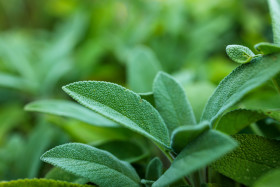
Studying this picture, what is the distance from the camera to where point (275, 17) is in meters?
0.47

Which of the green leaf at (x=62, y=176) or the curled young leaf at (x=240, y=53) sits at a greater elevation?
the curled young leaf at (x=240, y=53)

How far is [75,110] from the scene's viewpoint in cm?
61

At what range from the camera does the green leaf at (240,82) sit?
1.17ft

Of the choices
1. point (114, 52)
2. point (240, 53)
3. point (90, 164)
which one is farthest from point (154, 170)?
point (114, 52)

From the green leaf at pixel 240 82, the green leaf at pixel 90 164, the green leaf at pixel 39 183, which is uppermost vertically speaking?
the green leaf at pixel 240 82

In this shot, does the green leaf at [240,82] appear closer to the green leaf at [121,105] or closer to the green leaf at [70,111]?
the green leaf at [121,105]

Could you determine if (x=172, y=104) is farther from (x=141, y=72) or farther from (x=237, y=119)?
(x=141, y=72)

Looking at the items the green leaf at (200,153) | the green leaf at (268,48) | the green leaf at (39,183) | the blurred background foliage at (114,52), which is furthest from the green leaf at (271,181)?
the blurred background foliage at (114,52)

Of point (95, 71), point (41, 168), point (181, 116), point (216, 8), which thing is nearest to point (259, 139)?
point (181, 116)

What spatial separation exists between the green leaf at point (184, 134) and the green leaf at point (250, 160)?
0.18 feet

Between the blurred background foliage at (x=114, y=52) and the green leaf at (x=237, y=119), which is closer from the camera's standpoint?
the green leaf at (x=237, y=119)

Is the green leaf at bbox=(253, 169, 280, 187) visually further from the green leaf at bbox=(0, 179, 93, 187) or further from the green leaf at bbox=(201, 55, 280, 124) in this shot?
the green leaf at bbox=(0, 179, 93, 187)

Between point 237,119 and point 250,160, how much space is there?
0.07m

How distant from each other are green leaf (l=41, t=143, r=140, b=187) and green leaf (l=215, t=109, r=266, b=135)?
160 millimetres
